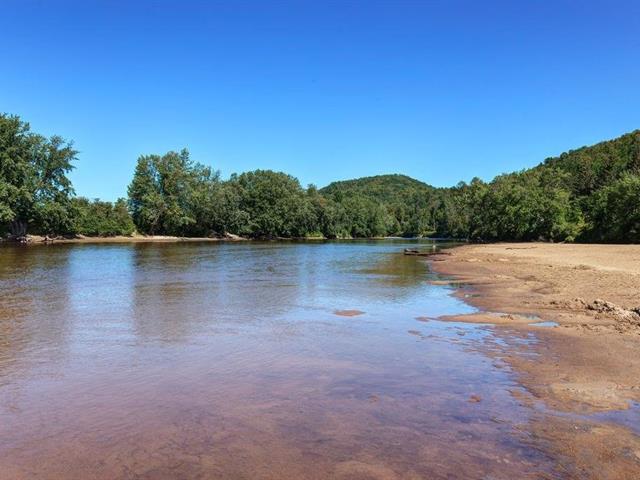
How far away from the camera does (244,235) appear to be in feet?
384

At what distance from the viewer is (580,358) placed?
9.64 metres

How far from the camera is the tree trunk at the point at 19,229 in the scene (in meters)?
72.7

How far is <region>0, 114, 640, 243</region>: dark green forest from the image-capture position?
67.4 meters

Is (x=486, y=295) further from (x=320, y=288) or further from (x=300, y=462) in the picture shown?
(x=300, y=462)

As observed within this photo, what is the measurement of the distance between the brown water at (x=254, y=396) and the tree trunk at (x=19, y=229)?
65.7m

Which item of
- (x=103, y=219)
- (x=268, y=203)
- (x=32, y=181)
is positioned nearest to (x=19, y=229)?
(x=32, y=181)

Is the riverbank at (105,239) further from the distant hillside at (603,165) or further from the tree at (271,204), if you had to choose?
the distant hillside at (603,165)

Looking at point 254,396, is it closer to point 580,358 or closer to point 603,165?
point 580,358

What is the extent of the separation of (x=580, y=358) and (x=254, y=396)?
650 centimetres

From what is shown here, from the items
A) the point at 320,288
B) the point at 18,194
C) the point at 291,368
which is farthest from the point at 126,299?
the point at 18,194

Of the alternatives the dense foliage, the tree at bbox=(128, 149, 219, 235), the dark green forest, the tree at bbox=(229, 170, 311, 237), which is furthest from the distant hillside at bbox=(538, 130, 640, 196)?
the dense foliage

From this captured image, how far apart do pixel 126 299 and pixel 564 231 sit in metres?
72.1

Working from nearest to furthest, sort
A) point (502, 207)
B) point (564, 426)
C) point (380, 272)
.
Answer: point (564, 426) → point (380, 272) → point (502, 207)

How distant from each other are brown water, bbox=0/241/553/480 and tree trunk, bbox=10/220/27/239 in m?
65.7
